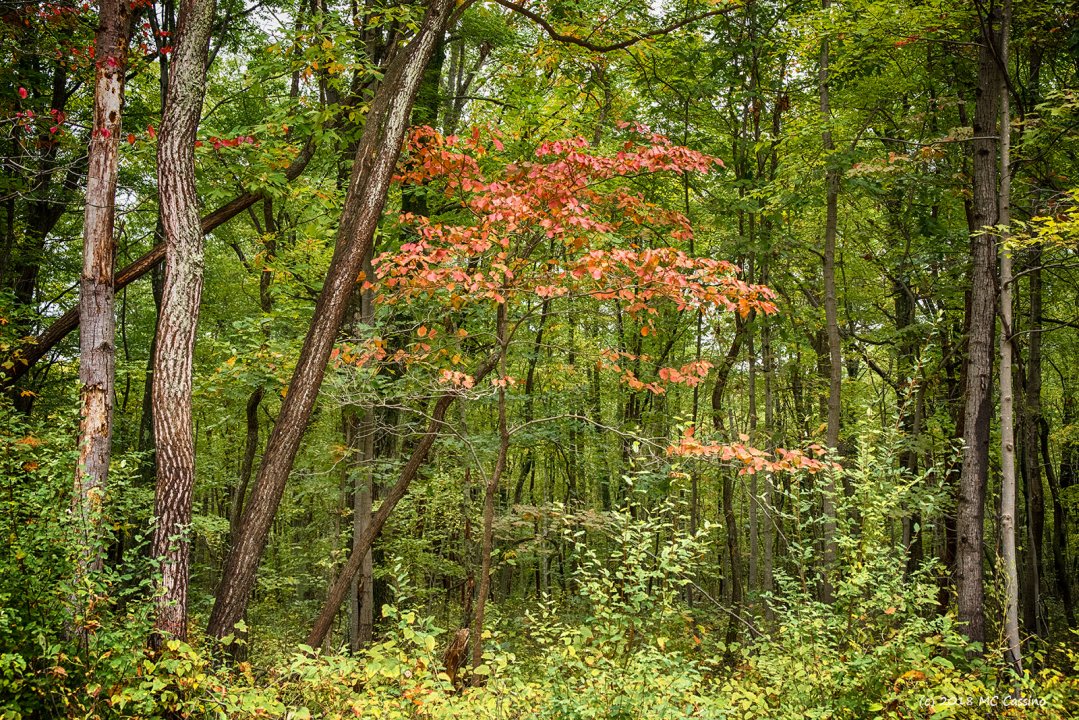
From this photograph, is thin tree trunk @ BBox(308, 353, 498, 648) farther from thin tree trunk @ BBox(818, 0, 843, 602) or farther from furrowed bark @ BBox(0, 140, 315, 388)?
thin tree trunk @ BBox(818, 0, 843, 602)

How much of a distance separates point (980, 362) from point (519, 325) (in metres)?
5.33

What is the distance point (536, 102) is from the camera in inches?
337

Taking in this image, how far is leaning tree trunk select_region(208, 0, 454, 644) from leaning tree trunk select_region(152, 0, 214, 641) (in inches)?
15.2

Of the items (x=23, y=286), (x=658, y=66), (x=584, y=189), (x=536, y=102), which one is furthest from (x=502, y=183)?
(x=23, y=286)

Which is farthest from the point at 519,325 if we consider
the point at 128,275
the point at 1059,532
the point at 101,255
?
the point at 1059,532

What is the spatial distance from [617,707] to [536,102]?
7355mm

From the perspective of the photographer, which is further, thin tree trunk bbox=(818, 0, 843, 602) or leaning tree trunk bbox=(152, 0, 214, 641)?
thin tree trunk bbox=(818, 0, 843, 602)

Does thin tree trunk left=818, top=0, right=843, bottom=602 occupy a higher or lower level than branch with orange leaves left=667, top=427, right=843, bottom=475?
higher

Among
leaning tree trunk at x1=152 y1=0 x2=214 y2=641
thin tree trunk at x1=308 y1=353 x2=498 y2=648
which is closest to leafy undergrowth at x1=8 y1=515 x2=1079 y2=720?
leaning tree trunk at x1=152 y1=0 x2=214 y2=641

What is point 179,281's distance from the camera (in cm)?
514

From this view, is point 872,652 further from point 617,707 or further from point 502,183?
point 502,183

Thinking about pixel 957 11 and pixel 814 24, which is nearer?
pixel 957 11

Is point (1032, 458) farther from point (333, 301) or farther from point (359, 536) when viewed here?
point (333, 301)

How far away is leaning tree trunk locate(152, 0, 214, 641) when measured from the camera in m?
4.90
